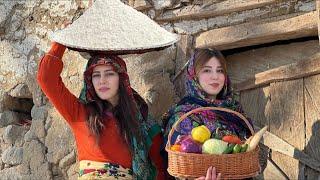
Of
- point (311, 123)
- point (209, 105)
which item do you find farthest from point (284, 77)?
point (209, 105)

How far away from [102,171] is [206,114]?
598mm

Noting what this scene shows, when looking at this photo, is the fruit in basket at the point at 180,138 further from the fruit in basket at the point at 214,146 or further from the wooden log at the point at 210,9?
the wooden log at the point at 210,9

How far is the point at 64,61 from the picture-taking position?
415 centimetres

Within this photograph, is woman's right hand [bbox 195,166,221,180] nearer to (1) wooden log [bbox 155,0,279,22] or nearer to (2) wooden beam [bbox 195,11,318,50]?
(2) wooden beam [bbox 195,11,318,50]

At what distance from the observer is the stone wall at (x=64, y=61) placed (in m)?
3.72

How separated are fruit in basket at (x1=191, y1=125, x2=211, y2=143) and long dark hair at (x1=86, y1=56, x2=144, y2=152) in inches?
16.6

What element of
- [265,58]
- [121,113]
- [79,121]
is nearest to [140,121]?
[121,113]

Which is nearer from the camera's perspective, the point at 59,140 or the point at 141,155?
the point at 141,155

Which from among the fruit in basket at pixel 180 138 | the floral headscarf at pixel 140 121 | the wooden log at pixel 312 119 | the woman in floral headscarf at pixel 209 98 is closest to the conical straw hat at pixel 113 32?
the floral headscarf at pixel 140 121

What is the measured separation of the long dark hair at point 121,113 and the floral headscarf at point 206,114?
197mm

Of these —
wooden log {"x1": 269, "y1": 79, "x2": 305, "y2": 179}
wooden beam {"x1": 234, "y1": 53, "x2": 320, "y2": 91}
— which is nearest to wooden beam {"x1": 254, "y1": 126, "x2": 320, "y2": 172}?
wooden log {"x1": 269, "y1": 79, "x2": 305, "y2": 179}

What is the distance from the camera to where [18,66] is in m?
4.34

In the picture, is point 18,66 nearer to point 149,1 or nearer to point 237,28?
point 149,1

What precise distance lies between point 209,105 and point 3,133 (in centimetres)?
180
